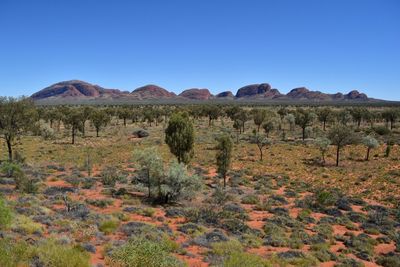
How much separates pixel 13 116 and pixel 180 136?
20.4m

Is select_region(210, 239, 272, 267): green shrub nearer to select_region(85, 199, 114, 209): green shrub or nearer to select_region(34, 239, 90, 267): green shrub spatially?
select_region(34, 239, 90, 267): green shrub

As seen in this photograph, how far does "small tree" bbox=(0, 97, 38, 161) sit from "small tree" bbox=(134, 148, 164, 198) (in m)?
19.2

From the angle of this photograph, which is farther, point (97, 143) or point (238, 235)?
point (97, 143)

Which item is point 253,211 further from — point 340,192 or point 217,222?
point 340,192

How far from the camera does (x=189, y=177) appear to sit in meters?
26.2

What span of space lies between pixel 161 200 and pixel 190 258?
446 inches

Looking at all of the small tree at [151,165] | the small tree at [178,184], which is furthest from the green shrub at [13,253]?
the small tree at [178,184]

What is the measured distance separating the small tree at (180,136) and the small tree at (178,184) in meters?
4.23

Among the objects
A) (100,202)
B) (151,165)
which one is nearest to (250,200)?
(151,165)

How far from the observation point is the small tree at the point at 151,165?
2533 cm

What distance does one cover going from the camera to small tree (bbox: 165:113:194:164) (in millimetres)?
30078

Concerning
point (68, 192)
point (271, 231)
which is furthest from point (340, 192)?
point (68, 192)

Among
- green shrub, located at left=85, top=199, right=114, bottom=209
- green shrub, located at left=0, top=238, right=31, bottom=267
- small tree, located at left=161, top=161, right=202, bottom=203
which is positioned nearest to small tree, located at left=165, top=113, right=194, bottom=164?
small tree, located at left=161, top=161, right=202, bottom=203

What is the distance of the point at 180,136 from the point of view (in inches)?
1181
